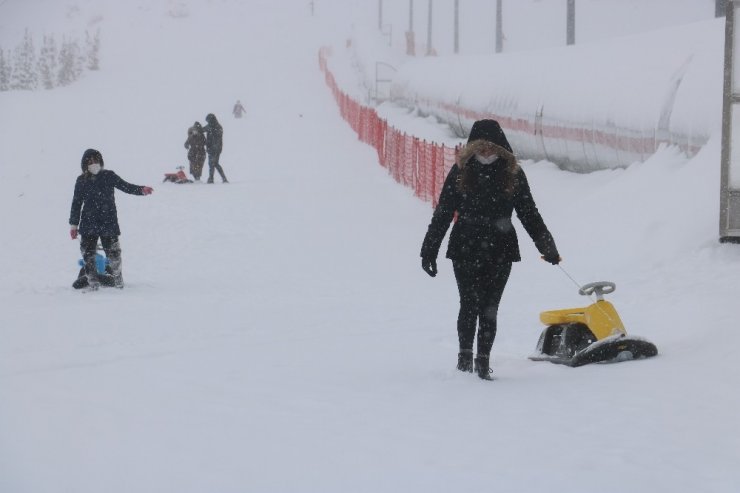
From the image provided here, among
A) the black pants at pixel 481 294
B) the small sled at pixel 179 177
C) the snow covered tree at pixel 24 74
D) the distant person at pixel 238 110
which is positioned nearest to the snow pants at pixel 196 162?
the small sled at pixel 179 177

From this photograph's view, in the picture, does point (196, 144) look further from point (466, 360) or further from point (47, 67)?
point (47, 67)

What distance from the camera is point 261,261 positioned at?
14250 millimetres

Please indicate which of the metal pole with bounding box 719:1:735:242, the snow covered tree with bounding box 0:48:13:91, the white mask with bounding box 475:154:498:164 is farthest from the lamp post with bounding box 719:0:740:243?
the snow covered tree with bounding box 0:48:13:91

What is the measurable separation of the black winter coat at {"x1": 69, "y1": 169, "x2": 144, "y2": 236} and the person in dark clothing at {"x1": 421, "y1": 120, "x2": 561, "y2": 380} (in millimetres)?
5623

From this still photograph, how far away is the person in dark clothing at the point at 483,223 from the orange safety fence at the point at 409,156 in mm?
9563

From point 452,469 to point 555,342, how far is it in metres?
2.97

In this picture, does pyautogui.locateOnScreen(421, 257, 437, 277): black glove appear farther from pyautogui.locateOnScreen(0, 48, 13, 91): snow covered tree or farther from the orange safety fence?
pyautogui.locateOnScreen(0, 48, 13, 91): snow covered tree

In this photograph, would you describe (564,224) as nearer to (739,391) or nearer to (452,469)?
(739,391)

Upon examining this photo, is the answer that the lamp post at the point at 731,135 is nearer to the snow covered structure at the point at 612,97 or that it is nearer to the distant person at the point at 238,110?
the snow covered structure at the point at 612,97

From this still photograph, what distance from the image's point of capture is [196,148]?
2378 cm

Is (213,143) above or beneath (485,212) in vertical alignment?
above

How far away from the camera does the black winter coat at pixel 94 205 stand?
37.1 feet

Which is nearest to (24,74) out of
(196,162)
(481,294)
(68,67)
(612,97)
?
(68,67)

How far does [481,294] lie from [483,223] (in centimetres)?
44
